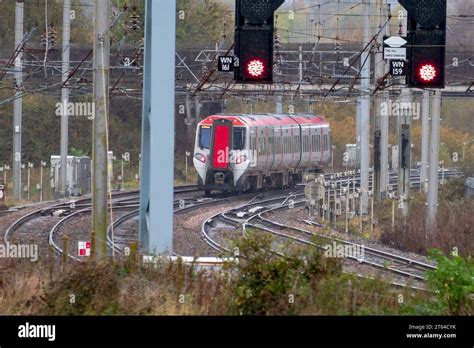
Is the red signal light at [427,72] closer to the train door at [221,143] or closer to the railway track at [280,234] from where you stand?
the railway track at [280,234]

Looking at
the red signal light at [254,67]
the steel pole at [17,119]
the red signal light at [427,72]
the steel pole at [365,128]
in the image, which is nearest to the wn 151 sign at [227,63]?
the red signal light at [254,67]

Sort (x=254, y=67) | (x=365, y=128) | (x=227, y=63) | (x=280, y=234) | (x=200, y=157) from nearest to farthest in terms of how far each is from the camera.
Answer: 1. (x=254, y=67)
2. (x=227, y=63)
3. (x=280, y=234)
4. (x=365, y=128)
5. (x=200, y=157)

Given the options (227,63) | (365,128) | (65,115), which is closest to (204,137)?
(65,115)

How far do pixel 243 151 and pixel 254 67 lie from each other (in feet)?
68.1

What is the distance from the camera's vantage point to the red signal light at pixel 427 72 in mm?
15625

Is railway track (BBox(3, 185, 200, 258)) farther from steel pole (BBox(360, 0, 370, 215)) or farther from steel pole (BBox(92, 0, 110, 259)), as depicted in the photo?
steel pole (BBox(360, 0, 370, 215))

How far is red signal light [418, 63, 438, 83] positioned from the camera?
51.3 ft

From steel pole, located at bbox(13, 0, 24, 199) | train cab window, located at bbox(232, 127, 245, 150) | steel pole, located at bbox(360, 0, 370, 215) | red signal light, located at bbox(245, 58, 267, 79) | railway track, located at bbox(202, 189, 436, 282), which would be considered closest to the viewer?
red signal light, located at bbox(245, 58, 267, 79)

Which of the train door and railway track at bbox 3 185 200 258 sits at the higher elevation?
the train door

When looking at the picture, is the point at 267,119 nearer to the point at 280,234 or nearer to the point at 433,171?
the point at 433,171

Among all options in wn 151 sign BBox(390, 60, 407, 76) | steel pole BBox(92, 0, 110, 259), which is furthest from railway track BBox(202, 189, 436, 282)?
wn 151 sign BBox(390, 60, 407, 76)

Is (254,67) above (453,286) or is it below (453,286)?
above

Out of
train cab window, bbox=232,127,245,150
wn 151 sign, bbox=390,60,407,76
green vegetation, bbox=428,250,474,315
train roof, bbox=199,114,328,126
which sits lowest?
green vegetation, bbox=428,250,474,315

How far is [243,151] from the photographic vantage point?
3616 centimetres
